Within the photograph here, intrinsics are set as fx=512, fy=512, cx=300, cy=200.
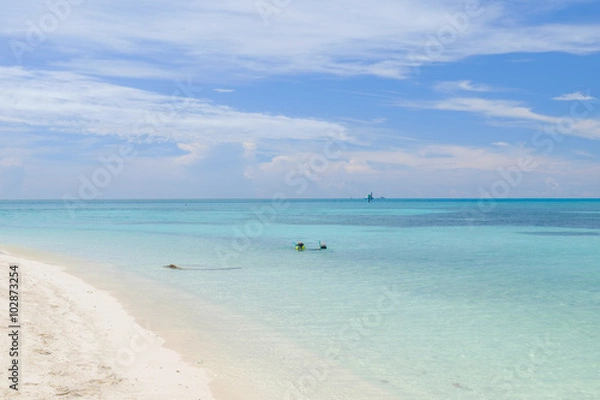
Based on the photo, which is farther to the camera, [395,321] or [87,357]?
[395,321]

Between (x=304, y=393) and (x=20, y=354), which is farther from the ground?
(x=20, y=354)

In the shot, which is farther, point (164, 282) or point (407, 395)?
point (164, 282)

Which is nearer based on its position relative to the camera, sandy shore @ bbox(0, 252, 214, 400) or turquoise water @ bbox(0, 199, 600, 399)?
sandy shore @ bbox(0, 252, 214, 400)

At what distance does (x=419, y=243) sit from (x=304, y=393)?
1267 inches

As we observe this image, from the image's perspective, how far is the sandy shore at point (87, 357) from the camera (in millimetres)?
8359

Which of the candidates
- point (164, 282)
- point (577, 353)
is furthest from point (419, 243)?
point (577, 353)

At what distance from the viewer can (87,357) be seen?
10.1 metres

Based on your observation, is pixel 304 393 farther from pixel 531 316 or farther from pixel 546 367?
pixel 531 316

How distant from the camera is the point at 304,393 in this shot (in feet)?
31.1

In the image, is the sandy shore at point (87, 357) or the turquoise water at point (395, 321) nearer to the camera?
the sandy shore at point (87, 357)

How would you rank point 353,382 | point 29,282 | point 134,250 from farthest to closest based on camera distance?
point 134,250, point 29,282, point 353,382

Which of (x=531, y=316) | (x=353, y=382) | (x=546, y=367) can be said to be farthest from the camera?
(x=531, y=316)

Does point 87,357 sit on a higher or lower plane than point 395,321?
higher

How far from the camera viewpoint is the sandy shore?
8.36m
